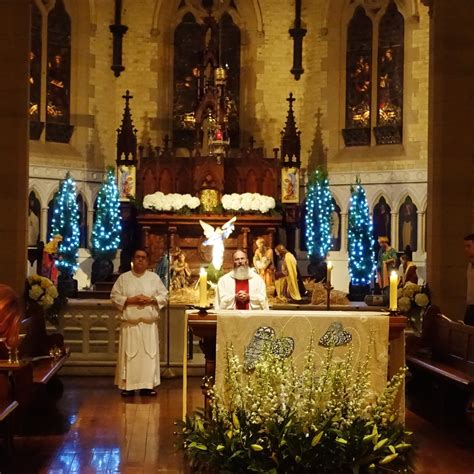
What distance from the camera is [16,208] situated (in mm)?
11562

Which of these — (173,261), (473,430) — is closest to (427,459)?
(473,430)

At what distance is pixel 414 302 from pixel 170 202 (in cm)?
941

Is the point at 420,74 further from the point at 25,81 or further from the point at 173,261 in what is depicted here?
the point at 25,81

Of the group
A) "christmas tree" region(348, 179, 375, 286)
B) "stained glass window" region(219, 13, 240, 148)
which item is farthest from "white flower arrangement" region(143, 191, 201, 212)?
"stained glass window" region(219, 13, 240, 148)

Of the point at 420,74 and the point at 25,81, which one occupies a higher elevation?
the point at 420,74

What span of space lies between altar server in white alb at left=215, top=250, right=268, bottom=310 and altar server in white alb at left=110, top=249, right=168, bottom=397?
272 cm

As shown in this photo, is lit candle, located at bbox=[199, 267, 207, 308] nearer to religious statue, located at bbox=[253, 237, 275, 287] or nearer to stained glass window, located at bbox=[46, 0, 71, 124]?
religious statue, located at bbox=[253, 237, 275, 287]

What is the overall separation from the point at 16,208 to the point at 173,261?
6.20m

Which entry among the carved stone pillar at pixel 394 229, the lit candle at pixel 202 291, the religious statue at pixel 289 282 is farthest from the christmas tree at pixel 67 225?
the lit candle at pixel 202 291

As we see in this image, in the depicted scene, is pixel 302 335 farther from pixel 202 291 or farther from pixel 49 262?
pixel 49 262

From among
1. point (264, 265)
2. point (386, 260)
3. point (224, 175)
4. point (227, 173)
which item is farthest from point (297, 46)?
point (264, 265)

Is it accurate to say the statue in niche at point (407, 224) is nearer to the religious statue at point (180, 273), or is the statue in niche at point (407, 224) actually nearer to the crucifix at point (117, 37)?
the religious statue at point (180, 273)

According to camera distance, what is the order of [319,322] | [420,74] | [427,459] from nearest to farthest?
[319,322], [427,459], [420,74]

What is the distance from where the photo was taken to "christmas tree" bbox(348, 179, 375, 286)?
21.2 metres
